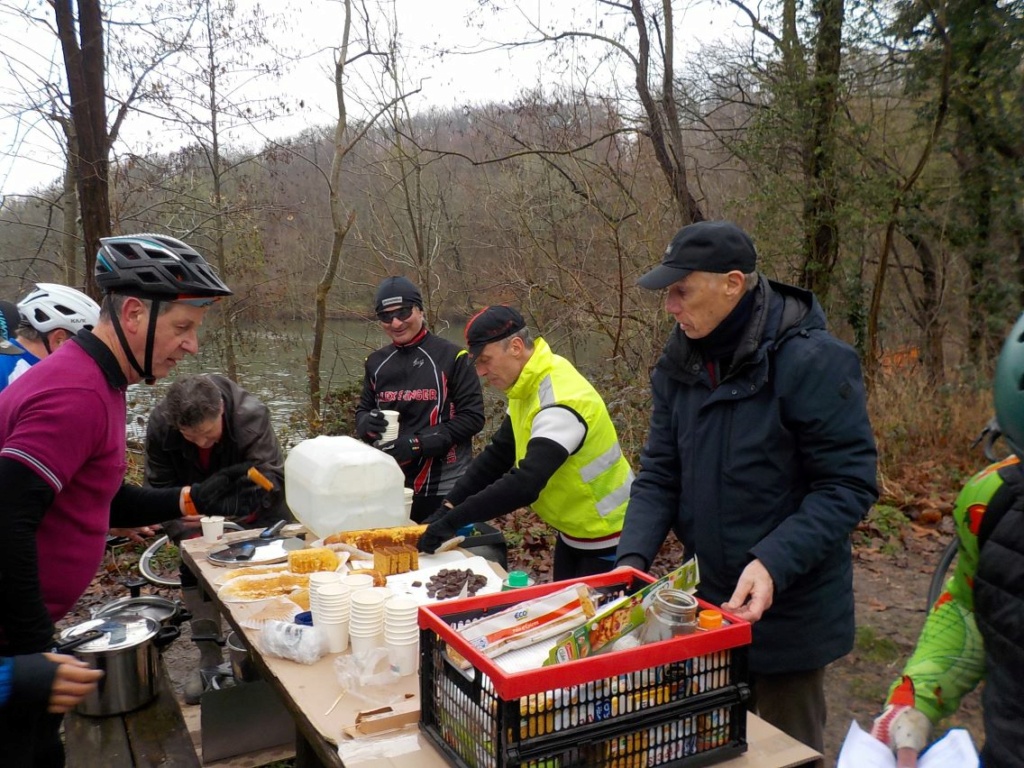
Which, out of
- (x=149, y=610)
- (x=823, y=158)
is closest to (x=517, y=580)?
(x=149, y=610)

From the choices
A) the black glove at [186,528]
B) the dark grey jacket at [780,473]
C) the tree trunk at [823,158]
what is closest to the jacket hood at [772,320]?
the dark grey jacket at [780,473]

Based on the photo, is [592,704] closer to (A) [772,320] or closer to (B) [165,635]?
(A) [772,320]

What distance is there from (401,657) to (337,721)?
25 cm

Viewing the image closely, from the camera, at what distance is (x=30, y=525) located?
6.10 feet

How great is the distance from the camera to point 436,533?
2959 mm

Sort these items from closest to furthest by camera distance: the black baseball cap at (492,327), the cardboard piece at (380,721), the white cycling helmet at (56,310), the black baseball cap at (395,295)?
the cardboard piece at (380,721)
the black baseball cap at (492,327)
the white cycling helmet at (56,310)
the black baseball cap at (395,295)

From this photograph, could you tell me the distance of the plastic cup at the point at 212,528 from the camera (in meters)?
3.42

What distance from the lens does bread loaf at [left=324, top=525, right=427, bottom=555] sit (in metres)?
3.05

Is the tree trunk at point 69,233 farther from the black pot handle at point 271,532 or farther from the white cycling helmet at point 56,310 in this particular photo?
the black pot handle at point 271,532

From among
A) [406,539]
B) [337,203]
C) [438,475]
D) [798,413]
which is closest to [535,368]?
[406,539]

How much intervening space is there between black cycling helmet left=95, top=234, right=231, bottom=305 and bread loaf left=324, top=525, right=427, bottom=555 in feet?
3.97

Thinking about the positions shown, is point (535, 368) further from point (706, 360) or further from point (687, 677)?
point (687, 677)

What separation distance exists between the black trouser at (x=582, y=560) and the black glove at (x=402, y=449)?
110cm

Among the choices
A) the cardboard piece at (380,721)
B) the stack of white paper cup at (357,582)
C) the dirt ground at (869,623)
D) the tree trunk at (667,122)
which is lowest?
the dirt ground at (869,623)
